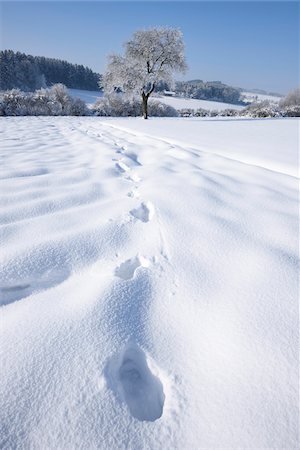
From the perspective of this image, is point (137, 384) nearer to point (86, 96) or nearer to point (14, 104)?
point (14, 104)

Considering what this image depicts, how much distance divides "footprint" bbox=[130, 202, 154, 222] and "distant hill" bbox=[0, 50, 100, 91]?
54266mm

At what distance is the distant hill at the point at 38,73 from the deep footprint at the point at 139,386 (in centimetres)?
5530

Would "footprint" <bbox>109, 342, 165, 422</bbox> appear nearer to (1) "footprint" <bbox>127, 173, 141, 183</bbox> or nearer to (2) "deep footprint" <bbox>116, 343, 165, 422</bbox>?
(2) "deep footprint" <bbox>116, 343, 165, 422</bbox>

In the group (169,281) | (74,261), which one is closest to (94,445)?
(169,281)

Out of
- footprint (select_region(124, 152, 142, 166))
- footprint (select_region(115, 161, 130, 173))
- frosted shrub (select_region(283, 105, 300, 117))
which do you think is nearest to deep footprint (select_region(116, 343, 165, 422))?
footprint (select_region(115, 161, 130, 173))

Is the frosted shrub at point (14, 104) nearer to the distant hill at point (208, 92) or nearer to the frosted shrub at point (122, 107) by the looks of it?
the frosted shrub at point (122, 107)

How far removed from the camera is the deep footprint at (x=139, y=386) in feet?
2.29

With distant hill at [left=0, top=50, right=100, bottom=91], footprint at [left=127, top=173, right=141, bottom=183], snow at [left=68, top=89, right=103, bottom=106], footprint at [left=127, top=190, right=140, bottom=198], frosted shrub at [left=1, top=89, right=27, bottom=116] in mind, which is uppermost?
distant hill at [left=0, top=50, right=100, bottom=91]

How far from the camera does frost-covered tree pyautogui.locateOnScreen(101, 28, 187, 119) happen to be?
48.2 ft

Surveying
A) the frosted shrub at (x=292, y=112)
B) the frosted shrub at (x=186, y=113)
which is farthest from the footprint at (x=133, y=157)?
the frosted shrub at (x=186, y=113)

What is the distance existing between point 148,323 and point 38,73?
201 ft

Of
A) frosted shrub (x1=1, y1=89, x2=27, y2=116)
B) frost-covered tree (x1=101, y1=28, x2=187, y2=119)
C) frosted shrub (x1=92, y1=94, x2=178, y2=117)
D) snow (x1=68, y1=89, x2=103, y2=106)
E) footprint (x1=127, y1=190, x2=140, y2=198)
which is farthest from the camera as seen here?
snow (x1=68, y1=89, x2=103, y2=106)

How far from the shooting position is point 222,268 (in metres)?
1.18

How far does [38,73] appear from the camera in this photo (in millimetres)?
51000
